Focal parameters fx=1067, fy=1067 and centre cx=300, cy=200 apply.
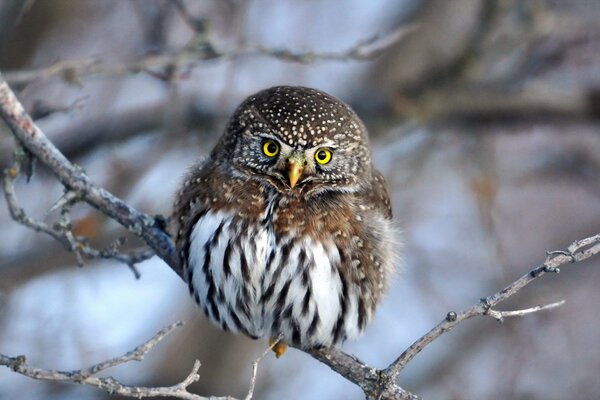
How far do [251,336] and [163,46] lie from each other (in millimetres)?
2322

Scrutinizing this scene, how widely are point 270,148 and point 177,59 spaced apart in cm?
114

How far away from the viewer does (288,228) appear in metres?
5.70

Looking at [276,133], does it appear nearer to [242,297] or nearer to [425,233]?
[242,297]

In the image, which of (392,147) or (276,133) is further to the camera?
(392,147)

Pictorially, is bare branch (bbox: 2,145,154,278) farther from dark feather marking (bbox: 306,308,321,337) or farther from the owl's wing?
the owl's wing

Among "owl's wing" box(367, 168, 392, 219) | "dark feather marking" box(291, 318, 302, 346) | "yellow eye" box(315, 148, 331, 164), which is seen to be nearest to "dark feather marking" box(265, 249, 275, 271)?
"dark feather marking" box(291, 318, 302, 346)

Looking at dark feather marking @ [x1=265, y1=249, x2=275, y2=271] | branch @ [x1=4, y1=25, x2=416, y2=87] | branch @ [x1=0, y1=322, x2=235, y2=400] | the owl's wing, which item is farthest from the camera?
branch @ [x1=4, y1=25, x2=416, y2=87]

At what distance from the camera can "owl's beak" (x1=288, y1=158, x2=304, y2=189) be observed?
18.8 ft

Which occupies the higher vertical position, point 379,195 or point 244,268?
point 379,195

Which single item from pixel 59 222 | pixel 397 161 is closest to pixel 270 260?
pixel 59 222

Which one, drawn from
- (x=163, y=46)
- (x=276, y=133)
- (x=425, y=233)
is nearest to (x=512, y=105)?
(x=425, y=233)

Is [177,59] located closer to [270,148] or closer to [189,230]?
[270,148]

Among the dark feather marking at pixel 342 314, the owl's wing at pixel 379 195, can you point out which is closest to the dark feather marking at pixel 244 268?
the dark feather marking at pixel 342 314

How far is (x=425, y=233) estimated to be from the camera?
1107cm
